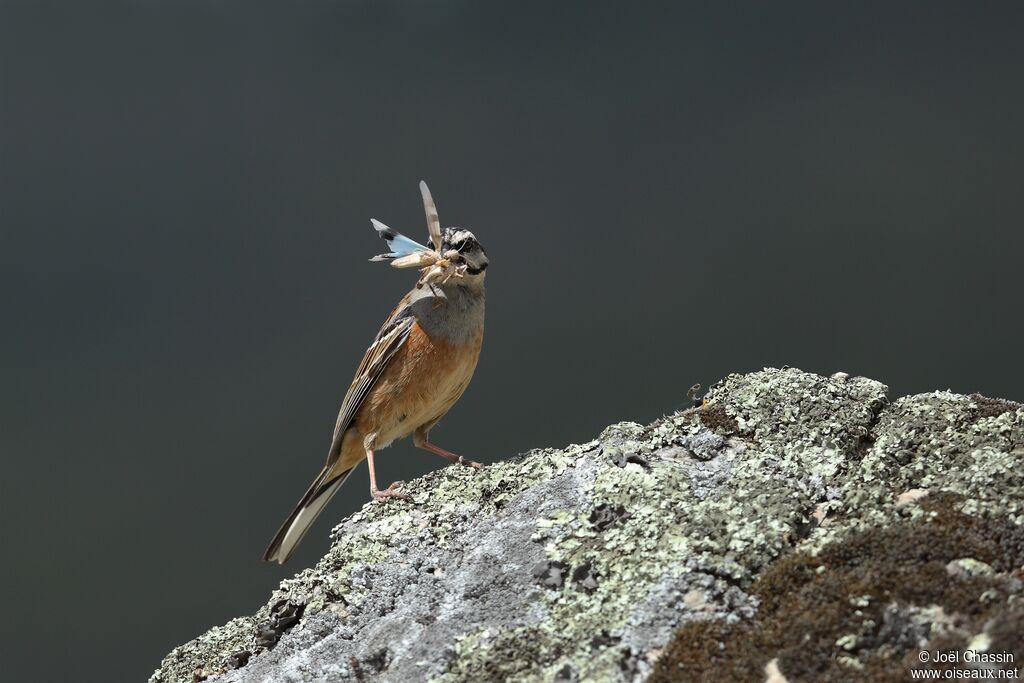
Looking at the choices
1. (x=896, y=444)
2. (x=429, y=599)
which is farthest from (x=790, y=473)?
(x=429, y=599)

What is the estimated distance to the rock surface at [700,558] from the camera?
309 cm

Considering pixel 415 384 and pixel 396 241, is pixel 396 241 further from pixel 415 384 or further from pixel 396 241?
pixel 415 384

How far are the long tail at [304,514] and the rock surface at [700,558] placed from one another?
48 cm

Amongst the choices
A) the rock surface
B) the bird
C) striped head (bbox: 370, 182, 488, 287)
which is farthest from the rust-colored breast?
the rock surface

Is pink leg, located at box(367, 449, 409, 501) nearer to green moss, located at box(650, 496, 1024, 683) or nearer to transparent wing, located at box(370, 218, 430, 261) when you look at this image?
transparent wing, located at box(370, 218, 430, 261)

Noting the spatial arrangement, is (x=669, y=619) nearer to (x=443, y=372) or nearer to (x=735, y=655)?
(x=735, y=655)

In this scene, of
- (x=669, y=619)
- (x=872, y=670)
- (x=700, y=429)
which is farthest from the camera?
(x=700, y=429)

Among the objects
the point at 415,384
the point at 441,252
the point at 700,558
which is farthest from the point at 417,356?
the point at 700,558

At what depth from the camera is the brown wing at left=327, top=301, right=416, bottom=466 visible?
5449 mm

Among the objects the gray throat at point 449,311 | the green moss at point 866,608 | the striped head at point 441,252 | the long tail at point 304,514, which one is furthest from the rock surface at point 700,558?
the striped head at point 441,252

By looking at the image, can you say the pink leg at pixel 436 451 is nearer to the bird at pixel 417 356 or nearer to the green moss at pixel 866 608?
the bird at pixel 417 356

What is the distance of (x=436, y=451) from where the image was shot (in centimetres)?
560

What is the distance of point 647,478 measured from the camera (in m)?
4.08

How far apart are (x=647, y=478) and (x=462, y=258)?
1.78 meters
